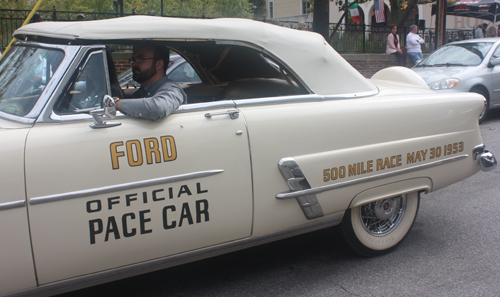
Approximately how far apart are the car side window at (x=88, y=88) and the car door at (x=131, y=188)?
0.04 ft

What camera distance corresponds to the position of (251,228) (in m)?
2.73

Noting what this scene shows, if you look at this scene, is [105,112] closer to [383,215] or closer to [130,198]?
[130,198]

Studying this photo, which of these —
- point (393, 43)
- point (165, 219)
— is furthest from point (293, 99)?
point (393, 43)

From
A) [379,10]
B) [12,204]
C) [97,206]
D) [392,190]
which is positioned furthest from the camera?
[379,10]

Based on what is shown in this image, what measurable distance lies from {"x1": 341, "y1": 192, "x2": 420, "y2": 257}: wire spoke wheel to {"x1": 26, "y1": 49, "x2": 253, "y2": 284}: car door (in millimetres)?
988

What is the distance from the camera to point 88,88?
2.54 metres

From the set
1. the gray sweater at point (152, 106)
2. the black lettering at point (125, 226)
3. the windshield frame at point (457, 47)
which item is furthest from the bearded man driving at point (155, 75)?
the windshield frame at point (457, 47)

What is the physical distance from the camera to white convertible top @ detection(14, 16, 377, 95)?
257 centimetres

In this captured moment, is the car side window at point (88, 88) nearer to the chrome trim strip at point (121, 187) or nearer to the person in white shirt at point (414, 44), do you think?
the chrome trim strip at point (121, 187)

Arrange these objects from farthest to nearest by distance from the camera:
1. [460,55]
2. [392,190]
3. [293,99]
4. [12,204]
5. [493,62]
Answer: [460,55]
[493,62]
[392,190]
[293,99]
[12,204]

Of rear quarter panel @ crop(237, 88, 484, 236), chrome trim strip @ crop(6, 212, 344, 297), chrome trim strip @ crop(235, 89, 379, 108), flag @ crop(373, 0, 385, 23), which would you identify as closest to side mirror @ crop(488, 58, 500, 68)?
rear quarter panel @ crop(237, 88, 484, 236)

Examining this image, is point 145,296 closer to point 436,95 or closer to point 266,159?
point 266,159

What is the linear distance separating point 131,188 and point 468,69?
805cm

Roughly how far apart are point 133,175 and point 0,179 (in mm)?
619
